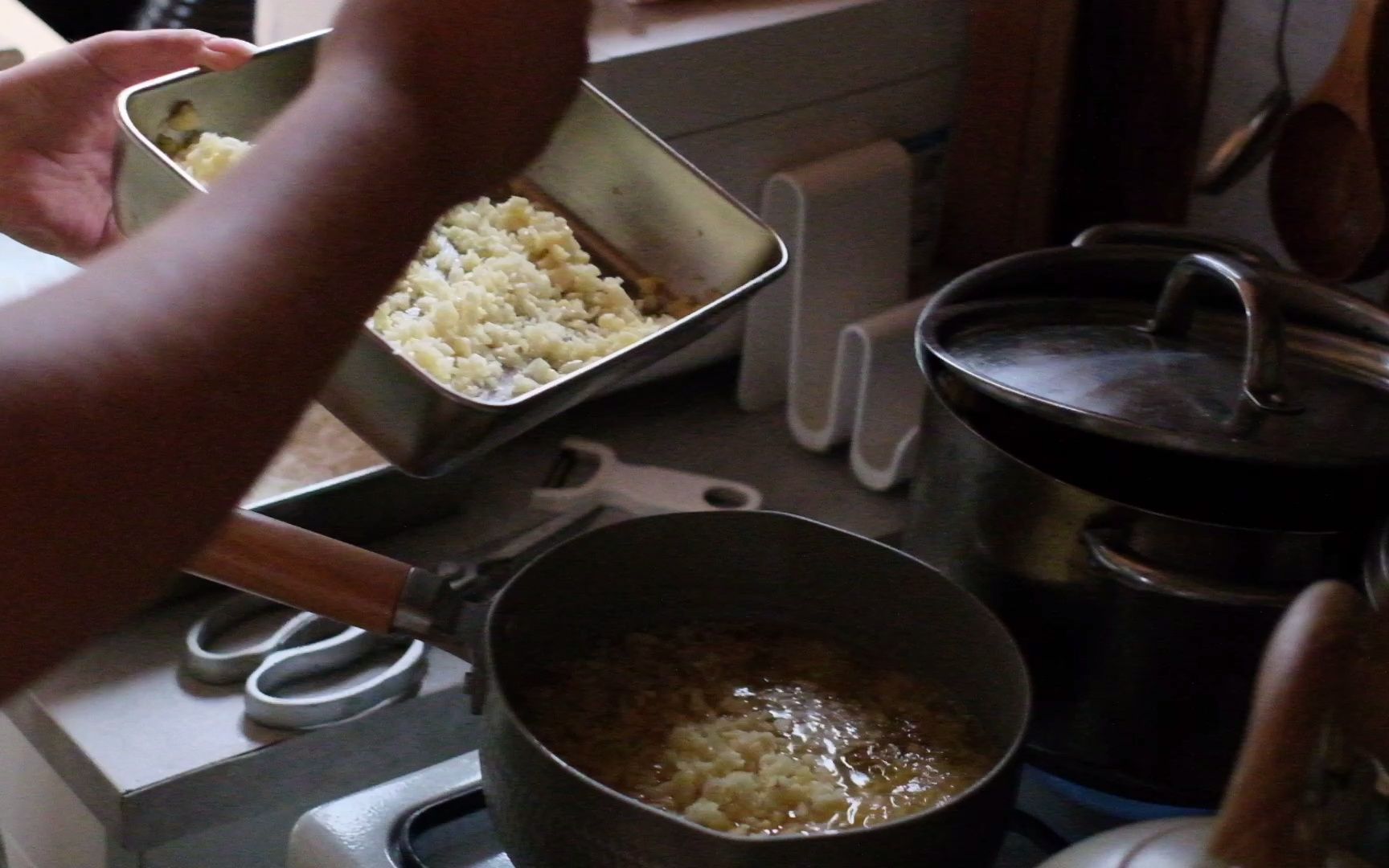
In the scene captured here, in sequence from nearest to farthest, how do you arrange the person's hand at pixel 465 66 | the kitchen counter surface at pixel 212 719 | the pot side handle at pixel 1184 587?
the person's hand at pixel 465 66, the pot side handle at pixel 1184 587, the kitchen counter surface at pixel 212 719

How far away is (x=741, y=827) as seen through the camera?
0.60 meters

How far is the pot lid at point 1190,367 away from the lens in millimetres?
634

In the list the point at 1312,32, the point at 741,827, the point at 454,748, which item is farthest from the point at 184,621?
the point at 1312,32

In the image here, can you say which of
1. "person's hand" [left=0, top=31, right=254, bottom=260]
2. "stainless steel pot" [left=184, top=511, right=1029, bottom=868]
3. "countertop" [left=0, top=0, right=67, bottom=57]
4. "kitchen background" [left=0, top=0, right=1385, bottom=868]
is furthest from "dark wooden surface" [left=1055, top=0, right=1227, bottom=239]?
"countertop" [left=0, top=0, right=67, bottom=57]

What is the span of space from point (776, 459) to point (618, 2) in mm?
318

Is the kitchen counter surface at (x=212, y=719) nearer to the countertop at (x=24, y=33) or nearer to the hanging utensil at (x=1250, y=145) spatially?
the hanging utensil at (x=1250, y=145)

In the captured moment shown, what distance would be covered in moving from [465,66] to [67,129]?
46 centimetres

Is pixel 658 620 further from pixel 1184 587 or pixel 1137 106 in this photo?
pixel 1137 106

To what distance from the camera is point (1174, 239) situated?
0.85m

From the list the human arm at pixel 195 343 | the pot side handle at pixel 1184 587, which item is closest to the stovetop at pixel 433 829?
the pot side handle at pixel 1184 587

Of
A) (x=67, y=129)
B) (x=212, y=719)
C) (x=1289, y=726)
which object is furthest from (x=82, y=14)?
(x=1289, y=726)

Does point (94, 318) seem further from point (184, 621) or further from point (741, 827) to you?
point (184, 621)

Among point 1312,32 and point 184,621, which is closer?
point 184,621

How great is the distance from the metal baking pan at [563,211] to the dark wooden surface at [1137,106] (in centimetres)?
40
